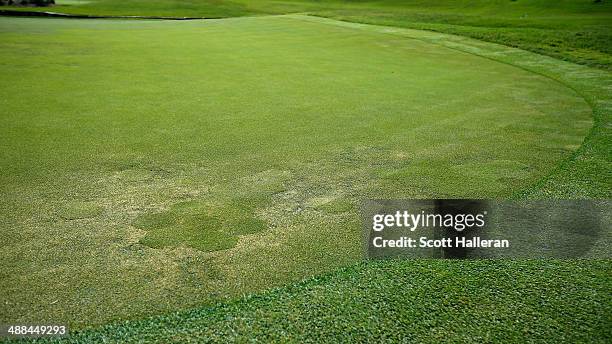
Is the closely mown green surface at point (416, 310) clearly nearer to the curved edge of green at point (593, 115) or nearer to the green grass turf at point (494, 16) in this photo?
the curved edge of green at point (593, 115)

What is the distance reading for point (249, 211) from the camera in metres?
3.47

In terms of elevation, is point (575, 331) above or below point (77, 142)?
below

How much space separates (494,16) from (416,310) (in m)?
29.4

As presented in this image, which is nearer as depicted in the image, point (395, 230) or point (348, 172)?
point (395, 230)

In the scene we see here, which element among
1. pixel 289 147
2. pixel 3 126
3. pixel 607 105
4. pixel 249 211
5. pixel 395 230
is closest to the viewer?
pixel 395 230

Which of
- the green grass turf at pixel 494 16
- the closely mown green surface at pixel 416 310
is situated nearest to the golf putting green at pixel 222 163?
the closely mown green surface at pixel 416 310

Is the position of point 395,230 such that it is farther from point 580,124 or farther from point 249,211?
point 580,124

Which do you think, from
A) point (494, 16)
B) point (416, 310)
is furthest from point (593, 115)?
point (494, 16)

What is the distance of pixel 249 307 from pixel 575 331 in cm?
147

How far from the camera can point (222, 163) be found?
4383mm

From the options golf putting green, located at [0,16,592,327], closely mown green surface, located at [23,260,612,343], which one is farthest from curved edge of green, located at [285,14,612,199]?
closely mown green surface, located at [23,260,612,343]

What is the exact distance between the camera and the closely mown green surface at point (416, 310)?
2172 millimetres

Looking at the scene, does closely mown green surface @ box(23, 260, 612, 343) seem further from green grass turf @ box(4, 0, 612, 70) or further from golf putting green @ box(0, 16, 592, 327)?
green grass turf @ box(4, 0, 612, 70)

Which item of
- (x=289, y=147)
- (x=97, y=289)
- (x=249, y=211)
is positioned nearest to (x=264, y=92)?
(x=289, y=147)
